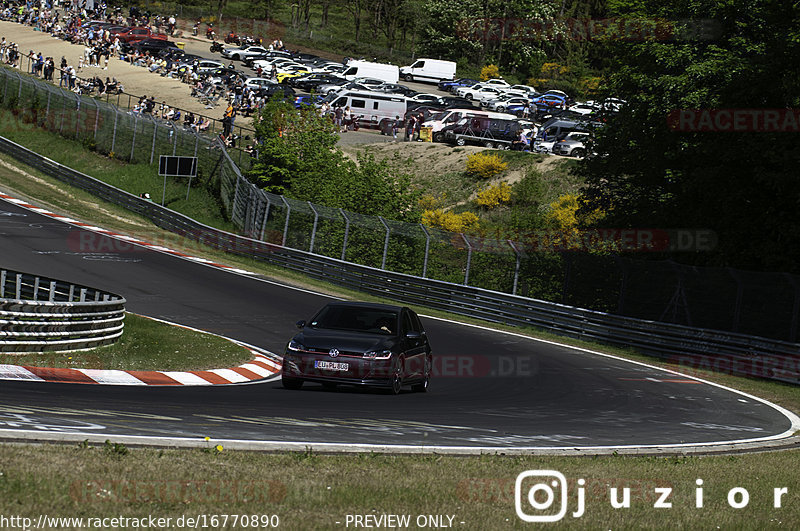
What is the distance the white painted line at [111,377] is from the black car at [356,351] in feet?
6.83

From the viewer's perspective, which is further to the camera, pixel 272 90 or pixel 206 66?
pixel 206 66

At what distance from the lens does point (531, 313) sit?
87.7ft

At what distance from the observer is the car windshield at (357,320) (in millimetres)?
13945

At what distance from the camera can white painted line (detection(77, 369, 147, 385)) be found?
42.3 feet

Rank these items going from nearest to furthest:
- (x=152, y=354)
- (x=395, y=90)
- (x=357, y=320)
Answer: (x=357, y=320) → (x=152, y=354) → (x=395, y=90)

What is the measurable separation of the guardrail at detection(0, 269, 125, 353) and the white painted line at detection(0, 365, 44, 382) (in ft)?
3.29

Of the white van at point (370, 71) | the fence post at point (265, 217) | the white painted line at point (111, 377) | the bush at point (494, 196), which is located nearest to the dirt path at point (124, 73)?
the bush at point (494, 196)

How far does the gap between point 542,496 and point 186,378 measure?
834cm

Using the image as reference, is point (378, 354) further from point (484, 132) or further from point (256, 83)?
point (256, 83)

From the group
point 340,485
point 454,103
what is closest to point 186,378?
point 340,485

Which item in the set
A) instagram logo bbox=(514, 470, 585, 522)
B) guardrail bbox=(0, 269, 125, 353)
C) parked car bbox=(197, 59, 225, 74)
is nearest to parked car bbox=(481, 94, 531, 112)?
parked car bbox=(197, 59, 225, 74)

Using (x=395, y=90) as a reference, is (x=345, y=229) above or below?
below

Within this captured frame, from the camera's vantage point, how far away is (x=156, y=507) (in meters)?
5.62

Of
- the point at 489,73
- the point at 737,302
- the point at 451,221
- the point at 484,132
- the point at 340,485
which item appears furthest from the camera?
the point at 489,73
